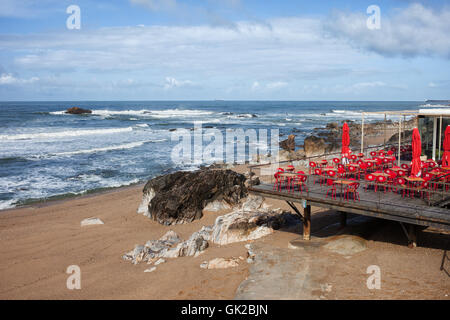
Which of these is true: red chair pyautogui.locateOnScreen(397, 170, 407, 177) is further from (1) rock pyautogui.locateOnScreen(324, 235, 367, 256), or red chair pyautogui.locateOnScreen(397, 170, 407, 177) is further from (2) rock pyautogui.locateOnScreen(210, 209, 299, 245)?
(2) rock pyautogui.locateOnScreen(210, 209, 299, 245)

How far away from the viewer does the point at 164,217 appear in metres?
15.8

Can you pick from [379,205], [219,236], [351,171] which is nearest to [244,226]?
[219,236]

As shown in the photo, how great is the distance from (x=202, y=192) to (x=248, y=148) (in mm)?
24112

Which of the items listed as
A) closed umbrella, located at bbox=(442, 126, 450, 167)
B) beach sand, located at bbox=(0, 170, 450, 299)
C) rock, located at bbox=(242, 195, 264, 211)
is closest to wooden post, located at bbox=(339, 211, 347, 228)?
beach sand, located at bbox=(0, 170, 450, 299)

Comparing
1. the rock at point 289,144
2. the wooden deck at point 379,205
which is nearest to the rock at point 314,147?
the rock at point 289,144

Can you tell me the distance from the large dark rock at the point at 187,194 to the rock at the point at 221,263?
18.5 feet

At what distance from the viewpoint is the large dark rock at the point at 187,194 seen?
1580 centimetres

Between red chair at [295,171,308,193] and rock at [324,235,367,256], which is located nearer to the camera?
rock at [324,235,367,256]

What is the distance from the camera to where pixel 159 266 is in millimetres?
11125

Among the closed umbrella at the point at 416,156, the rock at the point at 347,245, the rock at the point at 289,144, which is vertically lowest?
the rock at the point at 347,245

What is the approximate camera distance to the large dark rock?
1580cm

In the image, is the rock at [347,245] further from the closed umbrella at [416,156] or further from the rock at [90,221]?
the rock at [90,221]

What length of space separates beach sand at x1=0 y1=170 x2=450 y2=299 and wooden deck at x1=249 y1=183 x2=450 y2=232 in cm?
100

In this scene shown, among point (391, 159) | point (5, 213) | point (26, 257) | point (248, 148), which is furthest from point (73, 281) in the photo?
point (248, 148)
